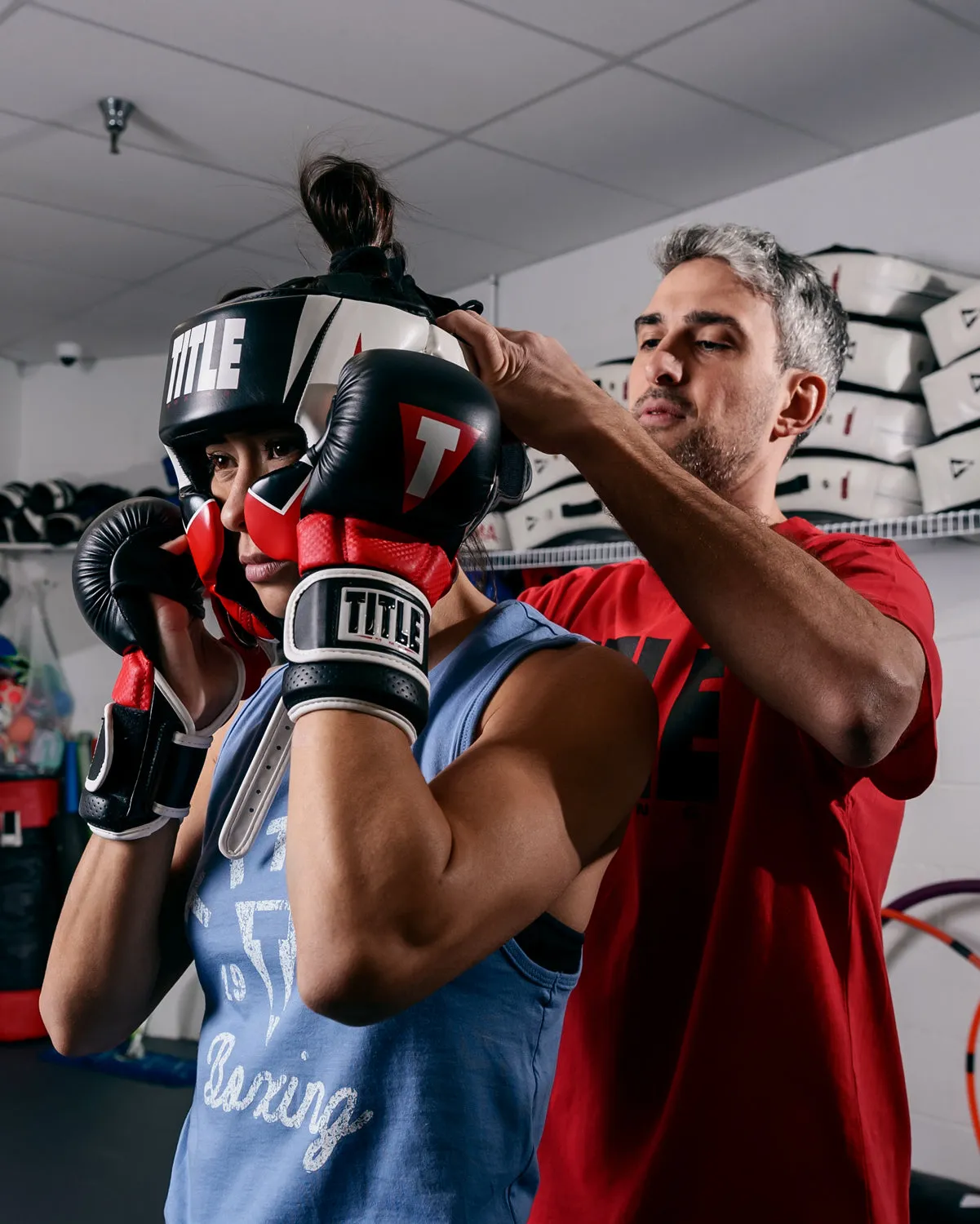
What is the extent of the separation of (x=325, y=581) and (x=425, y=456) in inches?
4.9

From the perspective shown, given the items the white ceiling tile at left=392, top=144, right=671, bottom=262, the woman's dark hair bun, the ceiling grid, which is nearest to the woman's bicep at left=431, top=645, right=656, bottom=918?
the woman's dark hair bun

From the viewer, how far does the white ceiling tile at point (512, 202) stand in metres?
3.98

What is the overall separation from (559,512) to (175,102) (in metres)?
1.76

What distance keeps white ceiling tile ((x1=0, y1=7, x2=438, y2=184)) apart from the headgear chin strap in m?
2.13

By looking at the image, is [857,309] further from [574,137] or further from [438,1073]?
[438,1073]

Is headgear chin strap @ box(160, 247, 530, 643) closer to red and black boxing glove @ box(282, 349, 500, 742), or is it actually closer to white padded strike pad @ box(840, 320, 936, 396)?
red and black boxing glove @ box(282, 349, 500, 742)

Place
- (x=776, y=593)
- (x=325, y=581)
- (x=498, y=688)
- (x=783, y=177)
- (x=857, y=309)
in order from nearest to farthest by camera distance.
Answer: (x=325, y=581)
(x=498, y=688)
(x=776, y=593)
(x=857, y=309)
(x=783, y=177)

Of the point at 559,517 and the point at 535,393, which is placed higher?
the point at 559,517

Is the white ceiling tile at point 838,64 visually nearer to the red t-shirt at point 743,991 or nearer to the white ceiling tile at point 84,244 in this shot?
the red t-shirt at point 743,991

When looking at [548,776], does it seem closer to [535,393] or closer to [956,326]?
[535,393]

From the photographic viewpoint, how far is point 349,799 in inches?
33.9

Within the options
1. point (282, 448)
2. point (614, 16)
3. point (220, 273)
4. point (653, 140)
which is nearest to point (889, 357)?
point (653, 140)

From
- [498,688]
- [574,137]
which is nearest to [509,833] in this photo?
[498,688]

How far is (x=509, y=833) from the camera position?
0.93 m
